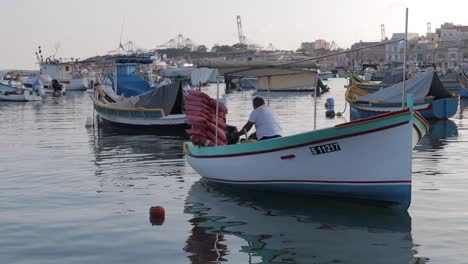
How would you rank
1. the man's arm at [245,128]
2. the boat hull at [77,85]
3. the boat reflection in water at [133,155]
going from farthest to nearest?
the boat hull at [77,85], the boat reflection in water at [133,155], the man's arm at [245,128]

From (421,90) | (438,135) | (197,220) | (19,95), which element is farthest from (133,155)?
(19,95)

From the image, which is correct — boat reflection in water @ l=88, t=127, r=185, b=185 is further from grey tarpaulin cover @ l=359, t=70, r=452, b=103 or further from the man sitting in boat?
grey tarpaulin cover @ l=359, t=70, r=452, b=103

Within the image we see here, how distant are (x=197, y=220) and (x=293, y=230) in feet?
6.51

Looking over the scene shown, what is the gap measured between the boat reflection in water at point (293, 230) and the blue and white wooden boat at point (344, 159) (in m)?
0.37

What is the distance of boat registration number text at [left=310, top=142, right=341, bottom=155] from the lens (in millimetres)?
12852

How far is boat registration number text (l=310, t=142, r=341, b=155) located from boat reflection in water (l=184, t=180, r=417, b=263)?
1180 mm

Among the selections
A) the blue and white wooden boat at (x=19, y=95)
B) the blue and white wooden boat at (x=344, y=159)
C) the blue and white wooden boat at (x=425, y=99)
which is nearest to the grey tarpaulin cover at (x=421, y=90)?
the blue and white wooden boat at (x=425, y=99)

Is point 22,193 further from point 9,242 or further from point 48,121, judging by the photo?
point 48,121

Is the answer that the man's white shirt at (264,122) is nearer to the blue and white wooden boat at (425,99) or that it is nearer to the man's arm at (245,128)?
the man's arm at (245,128)

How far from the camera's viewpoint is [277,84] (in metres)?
17.8

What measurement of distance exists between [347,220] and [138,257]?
13.7 feet

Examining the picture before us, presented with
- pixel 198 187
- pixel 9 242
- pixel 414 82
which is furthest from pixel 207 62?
pixel 414 82

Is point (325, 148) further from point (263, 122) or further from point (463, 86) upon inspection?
point (463, 86)

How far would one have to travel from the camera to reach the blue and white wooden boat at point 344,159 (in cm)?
1241
